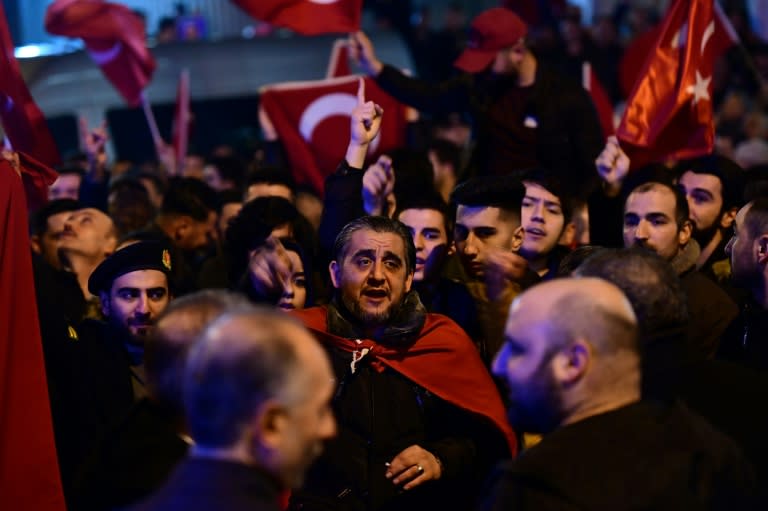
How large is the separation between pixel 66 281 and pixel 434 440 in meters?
2.45

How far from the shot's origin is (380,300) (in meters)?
5.02

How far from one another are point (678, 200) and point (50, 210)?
11.6 ft

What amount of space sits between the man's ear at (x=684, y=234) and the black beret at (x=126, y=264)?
234 centimetres

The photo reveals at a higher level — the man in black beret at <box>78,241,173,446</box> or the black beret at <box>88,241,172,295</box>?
the black beret at <box>88,241,172,295</box>

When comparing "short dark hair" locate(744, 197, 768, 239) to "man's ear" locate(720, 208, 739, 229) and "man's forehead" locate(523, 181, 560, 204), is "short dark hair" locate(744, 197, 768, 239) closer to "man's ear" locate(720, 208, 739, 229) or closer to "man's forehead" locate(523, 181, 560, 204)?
"man's forehead" locate(523, 181, 560, 204)

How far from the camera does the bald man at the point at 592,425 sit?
10.4 ft

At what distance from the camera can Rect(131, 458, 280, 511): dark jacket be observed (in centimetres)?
269

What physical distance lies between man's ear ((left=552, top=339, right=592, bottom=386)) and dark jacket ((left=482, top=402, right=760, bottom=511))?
118mm

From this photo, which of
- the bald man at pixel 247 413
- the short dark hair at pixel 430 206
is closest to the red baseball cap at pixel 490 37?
the short dark hair at pixel 430 206

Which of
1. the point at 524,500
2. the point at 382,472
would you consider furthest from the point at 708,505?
the point at 382,472

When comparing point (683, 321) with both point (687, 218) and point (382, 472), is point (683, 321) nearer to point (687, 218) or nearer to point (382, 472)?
point (382, 472)

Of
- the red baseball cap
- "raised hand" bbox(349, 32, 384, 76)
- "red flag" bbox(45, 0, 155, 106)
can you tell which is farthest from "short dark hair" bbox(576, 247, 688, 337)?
"red flag" bbox(45, 0, 155, 106)

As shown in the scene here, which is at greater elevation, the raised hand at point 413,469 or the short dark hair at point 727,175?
the short dark hair at point 727,175

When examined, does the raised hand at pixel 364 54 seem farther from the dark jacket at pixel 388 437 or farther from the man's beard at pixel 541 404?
the man's beard at pixel 541 404
